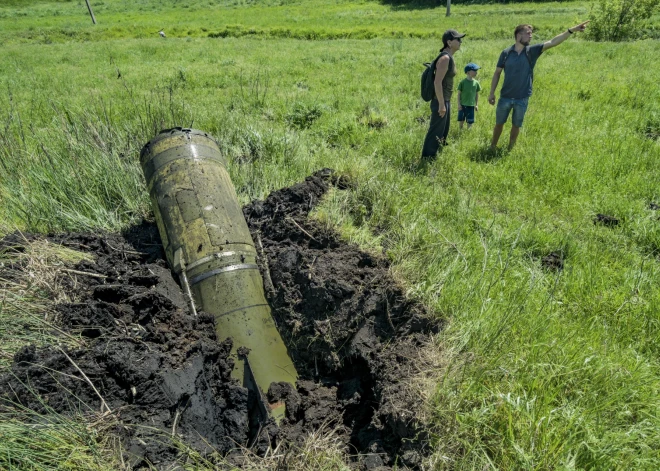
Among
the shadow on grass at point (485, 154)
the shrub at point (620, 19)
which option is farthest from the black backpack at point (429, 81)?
the shrub at point (620, 19)

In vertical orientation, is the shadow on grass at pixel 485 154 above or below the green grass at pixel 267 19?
below

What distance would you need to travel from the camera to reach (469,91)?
710 cm

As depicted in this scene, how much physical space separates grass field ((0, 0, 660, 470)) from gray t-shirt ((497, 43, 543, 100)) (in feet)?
2.77

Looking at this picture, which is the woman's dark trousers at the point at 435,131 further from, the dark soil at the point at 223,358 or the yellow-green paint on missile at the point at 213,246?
the yellow-green paint on missile at the point at 213,246

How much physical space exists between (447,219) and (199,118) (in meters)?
4.74

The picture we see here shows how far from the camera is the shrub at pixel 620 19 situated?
58.4 feet

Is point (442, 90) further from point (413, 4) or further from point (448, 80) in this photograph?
point (413, 4)

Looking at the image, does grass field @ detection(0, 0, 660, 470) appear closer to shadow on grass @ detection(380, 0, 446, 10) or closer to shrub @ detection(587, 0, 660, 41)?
shrub @ detection(587, 0, 660, 41)

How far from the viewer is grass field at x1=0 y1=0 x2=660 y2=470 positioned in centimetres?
230

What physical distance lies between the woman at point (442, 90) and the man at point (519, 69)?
810 millimetres

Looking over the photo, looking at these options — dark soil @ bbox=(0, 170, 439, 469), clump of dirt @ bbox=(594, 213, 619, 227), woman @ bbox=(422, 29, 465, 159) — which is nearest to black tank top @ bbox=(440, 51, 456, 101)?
woman @ bbox=(422, 29, 465, 159)

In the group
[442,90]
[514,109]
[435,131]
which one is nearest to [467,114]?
[514,109]

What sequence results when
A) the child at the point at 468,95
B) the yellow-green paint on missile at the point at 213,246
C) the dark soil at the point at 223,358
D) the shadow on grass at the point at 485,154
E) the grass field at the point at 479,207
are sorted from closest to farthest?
1. the grass field at the point at 479,207
2. the dark soil at the point at 223,358
3. the yellow-green paint on missile at the point at 213,246
4. the shadow on grass at the point at 485,154
5. the child at the point at 468,95

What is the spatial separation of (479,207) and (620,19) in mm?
18634
